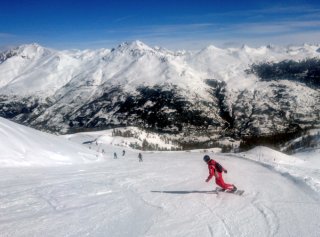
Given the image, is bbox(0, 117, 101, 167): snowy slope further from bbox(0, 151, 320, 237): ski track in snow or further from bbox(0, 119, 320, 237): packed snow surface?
bbox(0, 151, 320, 237): ski track in snow

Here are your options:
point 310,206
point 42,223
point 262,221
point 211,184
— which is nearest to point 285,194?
point 310,206

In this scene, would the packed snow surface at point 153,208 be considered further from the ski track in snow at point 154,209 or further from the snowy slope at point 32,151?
the snowy slope at point 32,151

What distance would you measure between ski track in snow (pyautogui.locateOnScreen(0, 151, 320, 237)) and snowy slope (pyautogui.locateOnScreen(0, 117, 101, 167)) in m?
11.7

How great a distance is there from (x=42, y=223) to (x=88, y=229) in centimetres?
172

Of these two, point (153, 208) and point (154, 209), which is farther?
point (153, 208)

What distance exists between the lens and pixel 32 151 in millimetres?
37875

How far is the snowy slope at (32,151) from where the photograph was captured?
3441 centimetres

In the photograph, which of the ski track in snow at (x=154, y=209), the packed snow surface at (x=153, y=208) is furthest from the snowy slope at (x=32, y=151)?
the ski track in snow at (x=154, y=209)

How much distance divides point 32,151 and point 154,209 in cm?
2501

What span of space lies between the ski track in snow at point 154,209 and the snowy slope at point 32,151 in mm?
11666

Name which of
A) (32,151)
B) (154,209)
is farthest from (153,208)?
(32,151)

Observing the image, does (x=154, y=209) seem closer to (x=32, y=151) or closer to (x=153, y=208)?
(x=153, y=208)

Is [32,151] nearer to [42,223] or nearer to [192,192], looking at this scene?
[192,192]

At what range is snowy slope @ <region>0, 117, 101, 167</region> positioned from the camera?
113 ft
